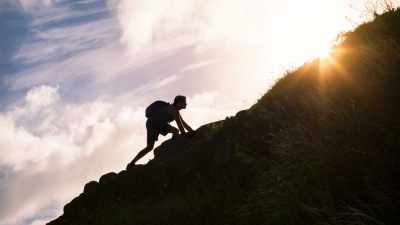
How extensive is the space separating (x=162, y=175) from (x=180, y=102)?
84.2 inches

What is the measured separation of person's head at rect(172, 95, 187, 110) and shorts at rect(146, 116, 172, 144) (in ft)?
2.04

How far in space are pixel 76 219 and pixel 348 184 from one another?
7.02m

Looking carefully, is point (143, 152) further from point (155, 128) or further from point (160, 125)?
point (160, 125)

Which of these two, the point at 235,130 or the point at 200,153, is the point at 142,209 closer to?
the point at 200,153

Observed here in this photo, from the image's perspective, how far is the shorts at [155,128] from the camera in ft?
25.1

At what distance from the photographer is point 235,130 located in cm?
619

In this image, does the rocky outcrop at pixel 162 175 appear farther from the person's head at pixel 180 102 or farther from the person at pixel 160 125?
the person's head at pixel 180 102

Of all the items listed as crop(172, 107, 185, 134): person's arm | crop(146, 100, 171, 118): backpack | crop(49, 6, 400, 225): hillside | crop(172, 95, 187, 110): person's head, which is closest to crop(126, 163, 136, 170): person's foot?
crop(49, 6, 400, 225): hillside

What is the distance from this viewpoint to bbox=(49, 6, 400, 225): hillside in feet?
7.17

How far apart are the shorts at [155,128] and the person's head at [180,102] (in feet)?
2.04

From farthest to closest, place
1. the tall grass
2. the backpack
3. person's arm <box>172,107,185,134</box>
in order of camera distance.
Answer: the backpack
person's arm <box>172,107,185,134</box>
the tall grass

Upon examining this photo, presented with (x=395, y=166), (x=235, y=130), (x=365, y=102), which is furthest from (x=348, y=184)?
(x=235, y=130)

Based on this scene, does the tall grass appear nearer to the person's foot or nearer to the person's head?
the person's head

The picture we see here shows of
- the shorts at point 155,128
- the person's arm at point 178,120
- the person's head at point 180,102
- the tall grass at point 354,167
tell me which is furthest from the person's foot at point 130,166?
the tall grass at point 354,167
